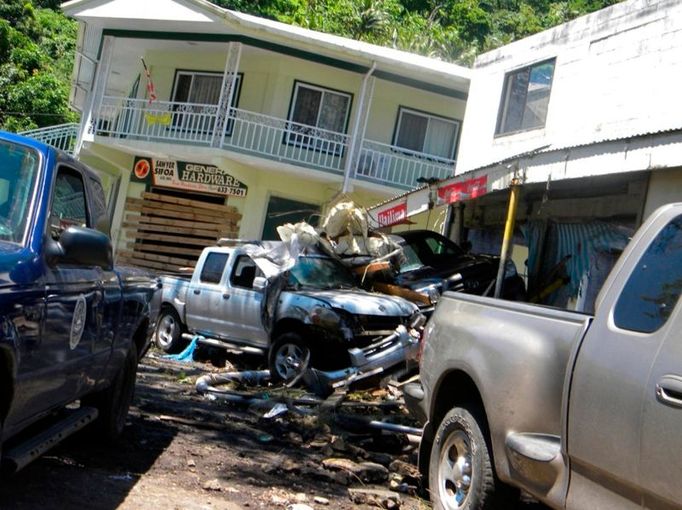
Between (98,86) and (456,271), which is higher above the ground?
(98,86)

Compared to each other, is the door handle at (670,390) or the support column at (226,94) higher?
the support column at (226,94)

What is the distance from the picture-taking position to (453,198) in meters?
13.2

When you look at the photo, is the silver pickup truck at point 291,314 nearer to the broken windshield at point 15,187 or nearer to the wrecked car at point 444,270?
the wrecked car at point 444,270

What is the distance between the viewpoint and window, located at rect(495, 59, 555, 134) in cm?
1540

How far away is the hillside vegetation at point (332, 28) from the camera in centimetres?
3228

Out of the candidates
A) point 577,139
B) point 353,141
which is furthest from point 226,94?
point 577,139

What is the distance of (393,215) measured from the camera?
15508mm

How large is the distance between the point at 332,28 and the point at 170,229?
13.6 m

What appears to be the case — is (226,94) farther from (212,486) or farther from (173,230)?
(212,486)

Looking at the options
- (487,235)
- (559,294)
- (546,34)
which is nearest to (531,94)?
(546,34)

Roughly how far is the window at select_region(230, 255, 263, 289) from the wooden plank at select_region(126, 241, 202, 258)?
965cm

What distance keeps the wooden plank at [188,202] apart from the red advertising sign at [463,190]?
9.55 metres

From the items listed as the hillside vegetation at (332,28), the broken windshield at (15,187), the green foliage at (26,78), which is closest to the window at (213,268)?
the broken windshield at (15,187)

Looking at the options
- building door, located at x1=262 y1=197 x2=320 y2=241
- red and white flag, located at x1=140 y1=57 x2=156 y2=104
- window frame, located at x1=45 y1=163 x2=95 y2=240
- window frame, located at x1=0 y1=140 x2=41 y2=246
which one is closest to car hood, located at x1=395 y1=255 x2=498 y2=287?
window frame, located at x1=45 y1=163 x2=95 y2=240
